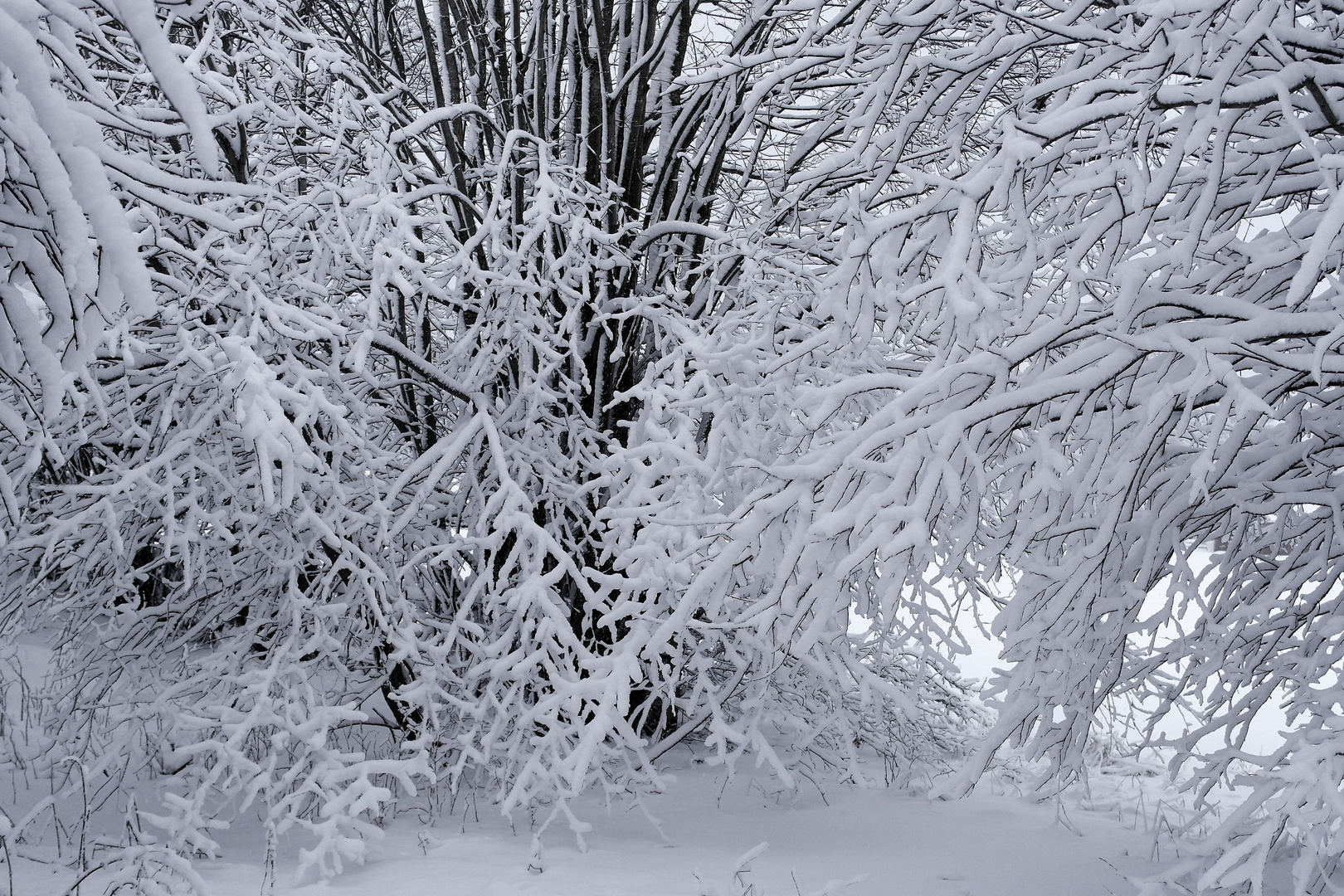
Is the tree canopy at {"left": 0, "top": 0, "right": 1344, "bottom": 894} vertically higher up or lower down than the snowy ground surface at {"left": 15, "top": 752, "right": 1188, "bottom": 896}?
higher up

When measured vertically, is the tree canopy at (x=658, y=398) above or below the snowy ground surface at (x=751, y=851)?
above

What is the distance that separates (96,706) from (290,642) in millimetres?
1051

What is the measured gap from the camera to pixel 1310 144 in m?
2.70

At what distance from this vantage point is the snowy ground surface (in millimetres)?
3838

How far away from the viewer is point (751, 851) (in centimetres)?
357

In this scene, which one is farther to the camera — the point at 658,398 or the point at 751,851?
the point at 658,398

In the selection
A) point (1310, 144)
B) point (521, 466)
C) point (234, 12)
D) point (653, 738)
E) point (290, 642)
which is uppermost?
point (234, 12)

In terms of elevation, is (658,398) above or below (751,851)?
above

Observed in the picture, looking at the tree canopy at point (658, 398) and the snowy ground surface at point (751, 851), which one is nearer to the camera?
the tree canopy at point (658, 398)

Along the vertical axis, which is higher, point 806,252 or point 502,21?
point 502,21

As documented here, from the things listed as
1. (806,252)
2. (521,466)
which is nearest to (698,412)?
(521,466)

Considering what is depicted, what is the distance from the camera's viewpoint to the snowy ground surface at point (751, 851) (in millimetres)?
3838

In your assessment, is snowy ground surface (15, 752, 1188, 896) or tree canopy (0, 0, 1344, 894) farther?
snowy ground surface (15, 752, 1188, 896)

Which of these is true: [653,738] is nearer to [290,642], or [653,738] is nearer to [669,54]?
[290,642]
